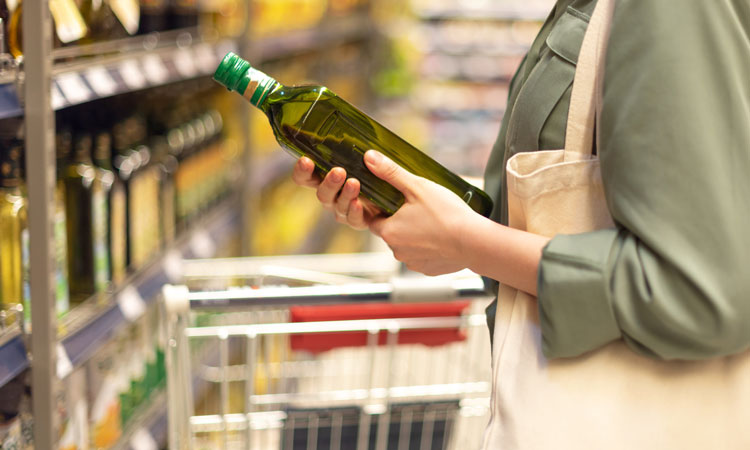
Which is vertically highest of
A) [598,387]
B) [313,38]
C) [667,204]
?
[313,38]

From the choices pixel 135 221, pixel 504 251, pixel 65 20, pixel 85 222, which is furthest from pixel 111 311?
pixel 504 251

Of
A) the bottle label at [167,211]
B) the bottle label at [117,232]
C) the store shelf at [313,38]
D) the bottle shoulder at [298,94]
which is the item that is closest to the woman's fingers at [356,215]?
the bottle shoulder at [298,94]

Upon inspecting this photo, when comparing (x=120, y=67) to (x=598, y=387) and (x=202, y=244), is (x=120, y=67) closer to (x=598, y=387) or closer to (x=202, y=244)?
(x=202, y=244)

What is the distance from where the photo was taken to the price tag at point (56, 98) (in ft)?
4.49

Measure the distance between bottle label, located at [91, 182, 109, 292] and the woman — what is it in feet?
3.87

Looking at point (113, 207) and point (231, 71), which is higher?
point (231, 71)

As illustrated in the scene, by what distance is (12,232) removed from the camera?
1407mm

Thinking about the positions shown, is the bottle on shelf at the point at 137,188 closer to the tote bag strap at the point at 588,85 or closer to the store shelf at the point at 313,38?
the store shelf at the point at 313,38

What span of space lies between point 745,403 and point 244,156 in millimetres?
2323

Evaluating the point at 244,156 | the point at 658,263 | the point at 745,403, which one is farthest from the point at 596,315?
the point at 244,156

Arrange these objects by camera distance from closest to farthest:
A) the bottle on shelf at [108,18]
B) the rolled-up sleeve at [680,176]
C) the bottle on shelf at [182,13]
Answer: the rolled-up sleeve at [680,176] → the bottle on shelf at [108,18] → the bottle on shelf at [182,13]

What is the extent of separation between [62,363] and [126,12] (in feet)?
2.81

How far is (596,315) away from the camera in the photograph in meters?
0.85

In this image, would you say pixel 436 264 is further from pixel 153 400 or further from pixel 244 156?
pixel 244 156
